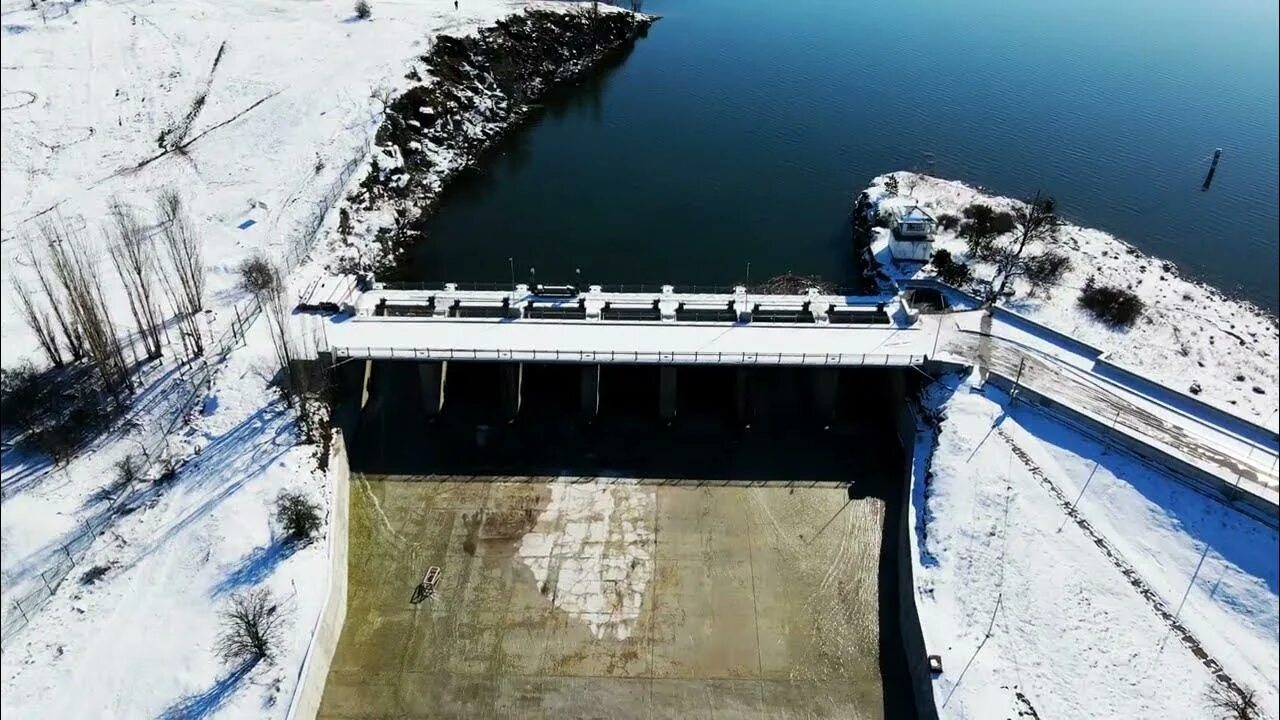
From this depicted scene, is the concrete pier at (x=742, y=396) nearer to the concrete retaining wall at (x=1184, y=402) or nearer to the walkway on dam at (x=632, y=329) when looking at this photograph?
the walkway on dam at (x=632, y=329)

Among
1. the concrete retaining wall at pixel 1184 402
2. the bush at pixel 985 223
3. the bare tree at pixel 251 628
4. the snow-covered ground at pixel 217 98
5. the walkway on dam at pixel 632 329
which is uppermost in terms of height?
the snow-covered ground at pixel 217 98

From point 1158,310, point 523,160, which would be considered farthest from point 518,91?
point 1158,310

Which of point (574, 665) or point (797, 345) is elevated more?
point (797, 345)

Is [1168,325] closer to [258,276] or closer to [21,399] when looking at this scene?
[258,276]

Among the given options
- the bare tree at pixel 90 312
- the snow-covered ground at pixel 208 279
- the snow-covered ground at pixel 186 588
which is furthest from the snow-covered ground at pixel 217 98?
the snow-covered ground at pixel 186 588

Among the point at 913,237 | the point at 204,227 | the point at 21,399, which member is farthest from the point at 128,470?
the point at 913,237

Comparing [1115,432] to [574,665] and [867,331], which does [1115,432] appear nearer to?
[867,331]
